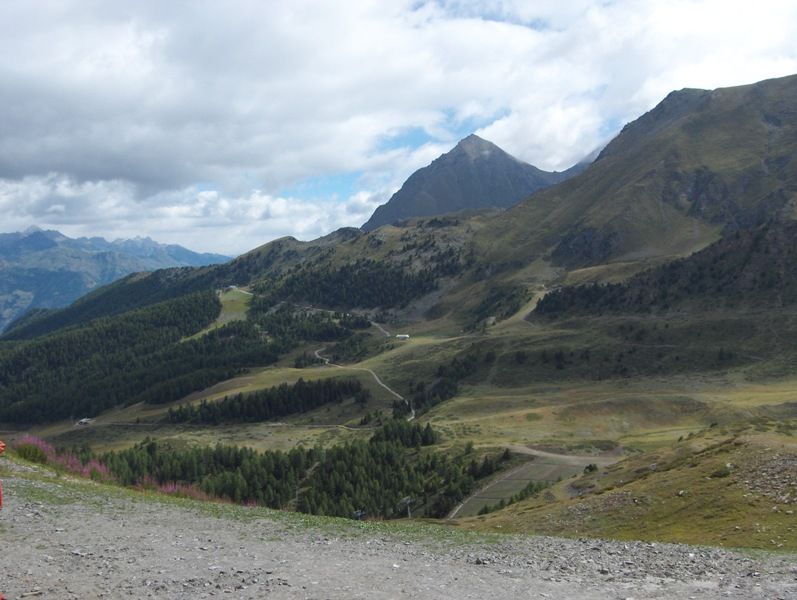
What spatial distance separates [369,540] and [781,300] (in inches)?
8440

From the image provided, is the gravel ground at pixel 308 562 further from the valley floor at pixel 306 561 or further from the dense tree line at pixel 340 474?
the dense tree line at pixel 340 474

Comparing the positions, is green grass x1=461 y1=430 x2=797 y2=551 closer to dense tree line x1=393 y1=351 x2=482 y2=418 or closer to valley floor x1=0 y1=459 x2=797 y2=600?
valley floor x1=0 y1=459 x2=797 y2=600

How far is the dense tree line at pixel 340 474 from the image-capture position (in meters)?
96.9

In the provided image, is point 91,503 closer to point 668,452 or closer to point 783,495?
point 783,495

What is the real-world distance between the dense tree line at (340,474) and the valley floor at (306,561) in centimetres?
6354

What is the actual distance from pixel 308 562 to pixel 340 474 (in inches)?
3632

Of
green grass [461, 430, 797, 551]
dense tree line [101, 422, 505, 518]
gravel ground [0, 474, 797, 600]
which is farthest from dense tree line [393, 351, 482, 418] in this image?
gravel ground [0, 474, 797, 600]

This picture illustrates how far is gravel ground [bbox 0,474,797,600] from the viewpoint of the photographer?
20.1m

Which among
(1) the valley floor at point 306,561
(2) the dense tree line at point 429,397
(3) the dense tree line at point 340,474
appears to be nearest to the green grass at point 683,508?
(1) the valley floor at point 306,561

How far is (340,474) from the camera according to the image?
112 m

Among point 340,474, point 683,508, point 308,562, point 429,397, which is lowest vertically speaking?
point 340,474

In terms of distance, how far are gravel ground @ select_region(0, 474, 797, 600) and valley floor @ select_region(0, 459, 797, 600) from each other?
0.22 ft

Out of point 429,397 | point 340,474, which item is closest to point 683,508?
point 340,474

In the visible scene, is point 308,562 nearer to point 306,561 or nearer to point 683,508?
point 306,561
